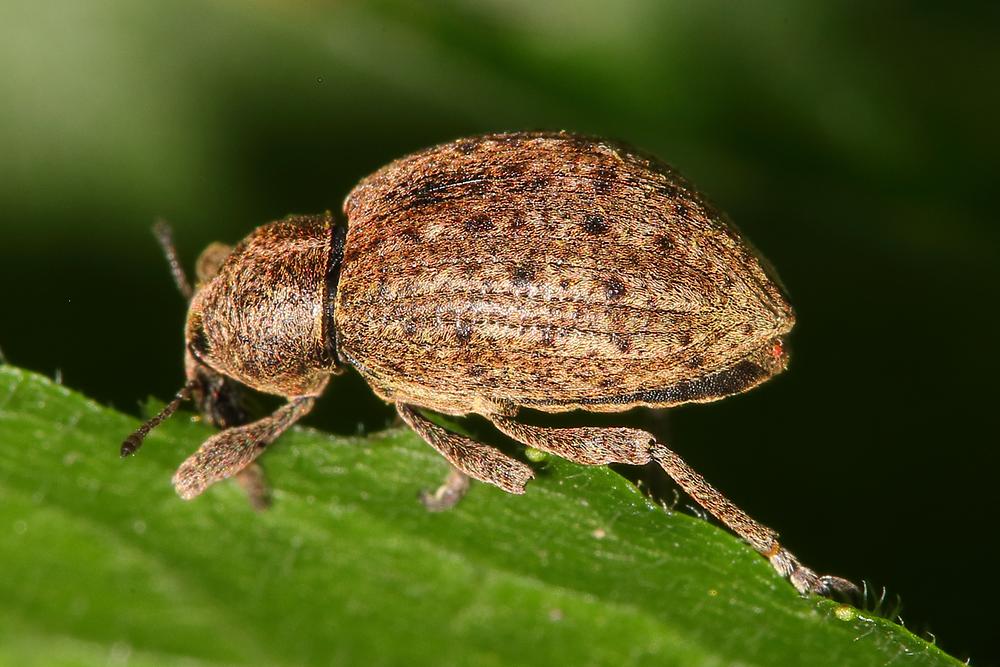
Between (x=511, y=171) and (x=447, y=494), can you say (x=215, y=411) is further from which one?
(x=511, y=171)

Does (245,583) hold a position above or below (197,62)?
below

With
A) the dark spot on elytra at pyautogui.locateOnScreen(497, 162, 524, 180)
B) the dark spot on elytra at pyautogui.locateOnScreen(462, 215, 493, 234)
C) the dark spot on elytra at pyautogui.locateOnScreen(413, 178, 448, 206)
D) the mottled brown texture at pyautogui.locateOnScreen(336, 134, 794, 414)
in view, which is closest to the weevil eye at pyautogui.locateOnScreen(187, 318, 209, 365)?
the mottled brown texture at pyautogui.locateOnScreen(336, 134, 794, 414)

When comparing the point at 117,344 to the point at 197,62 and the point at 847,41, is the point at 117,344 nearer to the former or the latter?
the point at 197,62

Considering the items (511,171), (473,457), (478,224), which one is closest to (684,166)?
(511,171)

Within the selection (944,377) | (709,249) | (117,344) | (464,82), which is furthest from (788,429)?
(117,344)

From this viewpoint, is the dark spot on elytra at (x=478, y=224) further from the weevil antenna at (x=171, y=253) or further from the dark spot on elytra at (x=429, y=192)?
the weevil antenna at (x=171, y=253)

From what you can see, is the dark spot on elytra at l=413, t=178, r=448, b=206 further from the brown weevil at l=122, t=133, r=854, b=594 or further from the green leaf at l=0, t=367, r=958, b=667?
the green leaf at l=0, t=367, r=958, b=667

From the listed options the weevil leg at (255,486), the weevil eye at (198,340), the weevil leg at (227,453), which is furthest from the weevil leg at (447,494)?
the weevil eye at (198,340)
